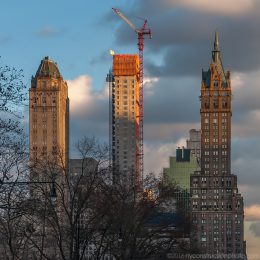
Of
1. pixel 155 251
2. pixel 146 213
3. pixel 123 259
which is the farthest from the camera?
pixel 155 251

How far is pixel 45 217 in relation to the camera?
295 ft

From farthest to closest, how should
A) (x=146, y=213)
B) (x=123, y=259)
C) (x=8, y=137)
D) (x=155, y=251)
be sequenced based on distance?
1. (x=155, y=251)
2. (x=146, y=213)
3. (x=123, y=259)
4. (x=8, y=137)

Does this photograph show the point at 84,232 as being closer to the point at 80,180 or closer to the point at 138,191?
the point at 80,180

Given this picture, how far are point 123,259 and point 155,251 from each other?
15198mm

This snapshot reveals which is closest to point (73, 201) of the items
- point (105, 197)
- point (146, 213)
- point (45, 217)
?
point (45, 217)

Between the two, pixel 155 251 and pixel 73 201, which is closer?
pixel 73 201

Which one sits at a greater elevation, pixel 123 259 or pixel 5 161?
pixel 5 161

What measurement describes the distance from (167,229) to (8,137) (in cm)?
6119

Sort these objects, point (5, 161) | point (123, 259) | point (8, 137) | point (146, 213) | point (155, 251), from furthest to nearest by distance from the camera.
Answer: point (155, 251) → point (146, 213) → point (123, 259) → point (5, 161) → point (8, 137)

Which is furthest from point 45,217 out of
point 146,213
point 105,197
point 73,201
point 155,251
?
point 155,251

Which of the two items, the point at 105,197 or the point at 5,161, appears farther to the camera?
the point at 105,197

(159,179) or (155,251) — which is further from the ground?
(159,179)

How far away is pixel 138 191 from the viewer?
113062 mm

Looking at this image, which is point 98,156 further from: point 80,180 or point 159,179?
point 159,179
